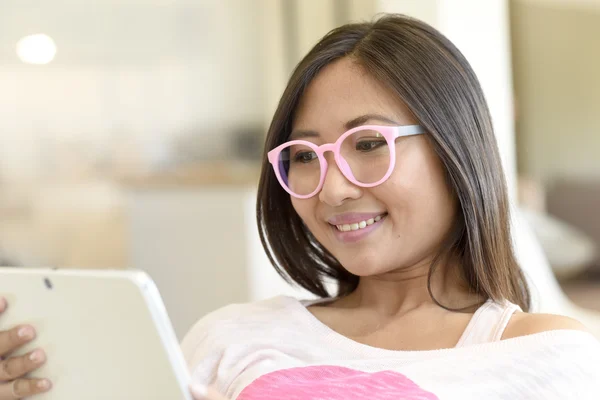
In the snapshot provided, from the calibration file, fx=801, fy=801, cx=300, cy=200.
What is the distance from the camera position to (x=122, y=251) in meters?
3.73

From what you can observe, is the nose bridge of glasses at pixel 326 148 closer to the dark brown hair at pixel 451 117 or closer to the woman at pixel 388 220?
the woman at pixel 388 220

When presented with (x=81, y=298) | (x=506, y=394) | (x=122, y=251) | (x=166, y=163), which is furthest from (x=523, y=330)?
(x=166, y=163)

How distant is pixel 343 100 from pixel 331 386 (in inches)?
16.3

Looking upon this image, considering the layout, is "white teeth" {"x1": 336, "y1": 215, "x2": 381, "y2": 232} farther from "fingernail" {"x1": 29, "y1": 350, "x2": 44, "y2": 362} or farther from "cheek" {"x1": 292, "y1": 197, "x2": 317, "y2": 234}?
"fingernail" {"x1": 29, "y1": 350, "x2": 44, "y2": 362}

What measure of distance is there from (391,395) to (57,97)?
3.09 m

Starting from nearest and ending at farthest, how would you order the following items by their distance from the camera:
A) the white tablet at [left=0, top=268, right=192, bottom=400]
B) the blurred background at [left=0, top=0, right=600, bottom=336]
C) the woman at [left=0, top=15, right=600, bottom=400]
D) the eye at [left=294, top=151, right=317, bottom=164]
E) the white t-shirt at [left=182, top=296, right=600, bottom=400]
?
the white tablet at [left=0, top=268, right=192, bottom=400] < the white t-shirt at [left=182, top=296, right=600, bottom=400] < the woman at [left=0, top=15, right=600, bottom=400] < the eye at [left=294, top=151, right=317, bottom=164] < the blurred background at [left=0, top=0, right=600, bottom=336]

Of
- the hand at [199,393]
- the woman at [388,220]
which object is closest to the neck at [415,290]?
the woman at [388,220]

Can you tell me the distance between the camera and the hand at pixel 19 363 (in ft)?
3.17

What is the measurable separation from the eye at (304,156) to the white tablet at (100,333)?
1.47 feet

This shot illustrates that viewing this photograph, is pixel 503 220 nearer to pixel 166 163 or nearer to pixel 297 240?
pixel 297 240

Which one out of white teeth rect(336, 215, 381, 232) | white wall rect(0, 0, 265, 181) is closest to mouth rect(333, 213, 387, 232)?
white teeth rect(336, 215, 381, 232)

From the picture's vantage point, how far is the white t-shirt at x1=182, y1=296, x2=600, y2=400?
3.12 feet

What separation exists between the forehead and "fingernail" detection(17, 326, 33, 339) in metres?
0.48

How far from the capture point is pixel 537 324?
1.04 meters
